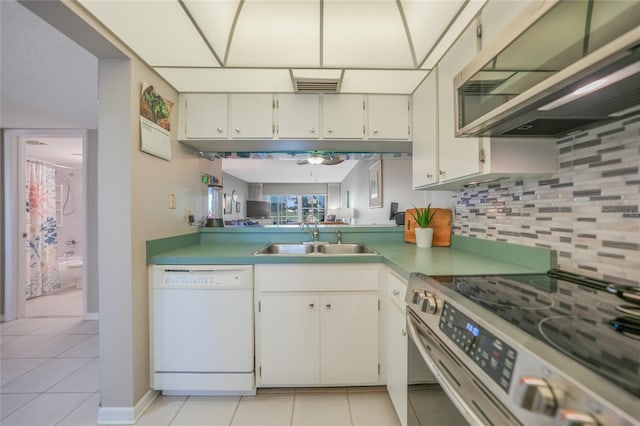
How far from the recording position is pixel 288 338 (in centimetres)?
151

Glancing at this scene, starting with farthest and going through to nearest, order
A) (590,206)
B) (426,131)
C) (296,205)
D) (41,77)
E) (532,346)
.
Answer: (296,205) < (41,77) < (426,131) < (590,206) < (532,346)

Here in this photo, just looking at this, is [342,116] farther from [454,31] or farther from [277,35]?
[454,31]

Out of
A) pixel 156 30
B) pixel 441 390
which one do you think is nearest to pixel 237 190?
pixel 156 30

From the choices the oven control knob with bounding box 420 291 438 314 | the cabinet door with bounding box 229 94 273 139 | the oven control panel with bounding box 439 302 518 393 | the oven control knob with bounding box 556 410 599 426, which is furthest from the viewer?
the cabinet door with bounding box 229 94 273 139

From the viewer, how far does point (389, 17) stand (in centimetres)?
126

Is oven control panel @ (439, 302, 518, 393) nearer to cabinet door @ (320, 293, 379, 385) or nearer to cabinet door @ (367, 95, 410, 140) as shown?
cabinet door @ (320, 293, 379, 385)

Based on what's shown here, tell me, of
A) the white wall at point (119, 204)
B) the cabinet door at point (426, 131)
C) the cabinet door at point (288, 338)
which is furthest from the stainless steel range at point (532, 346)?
the white wall at point (119, 204)

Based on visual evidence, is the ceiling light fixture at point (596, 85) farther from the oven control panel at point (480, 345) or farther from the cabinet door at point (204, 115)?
the cabinet door at point (204, 115)

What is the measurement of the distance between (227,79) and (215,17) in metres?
0.44

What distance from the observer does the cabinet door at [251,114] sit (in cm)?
183

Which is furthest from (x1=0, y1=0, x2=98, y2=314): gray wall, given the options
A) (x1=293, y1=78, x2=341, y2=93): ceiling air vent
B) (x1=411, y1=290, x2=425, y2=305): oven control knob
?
(x1=411, y1=290, x2=425, y2=305): oven control knob

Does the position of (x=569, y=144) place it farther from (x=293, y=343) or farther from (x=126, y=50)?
(x=126, y=50)

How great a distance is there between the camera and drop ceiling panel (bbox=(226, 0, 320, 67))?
4.01 ft

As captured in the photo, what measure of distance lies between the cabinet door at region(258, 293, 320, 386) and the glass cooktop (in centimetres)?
83
